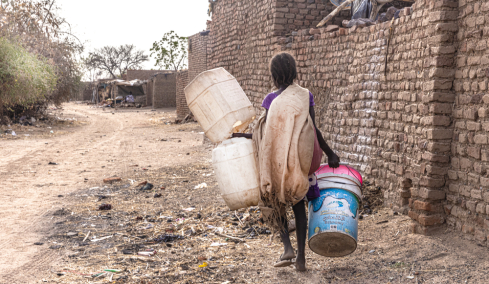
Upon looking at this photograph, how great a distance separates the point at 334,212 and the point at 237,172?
72cm

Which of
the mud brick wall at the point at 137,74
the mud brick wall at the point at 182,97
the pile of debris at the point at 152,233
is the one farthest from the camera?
the mud brick wall at the point at 137,74

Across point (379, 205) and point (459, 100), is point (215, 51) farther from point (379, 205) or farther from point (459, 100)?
point (459, 100)

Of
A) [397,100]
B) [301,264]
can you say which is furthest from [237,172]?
[397,100]

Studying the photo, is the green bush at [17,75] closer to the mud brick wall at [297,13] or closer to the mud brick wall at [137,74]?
the mud brick wall at [297,13]

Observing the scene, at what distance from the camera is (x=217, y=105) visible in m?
3.08

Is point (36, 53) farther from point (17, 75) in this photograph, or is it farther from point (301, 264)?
point (301, 264)

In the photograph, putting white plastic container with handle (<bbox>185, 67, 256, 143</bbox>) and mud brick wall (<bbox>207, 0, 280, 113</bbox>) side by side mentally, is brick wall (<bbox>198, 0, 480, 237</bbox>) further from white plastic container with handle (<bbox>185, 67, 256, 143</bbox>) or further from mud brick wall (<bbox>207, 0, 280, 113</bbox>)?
white plastic container with handle (<bbox>185, 67, 256, 143</bbox>)

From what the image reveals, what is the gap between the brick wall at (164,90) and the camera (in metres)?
26.1

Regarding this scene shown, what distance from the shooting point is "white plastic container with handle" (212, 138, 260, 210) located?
2.84m

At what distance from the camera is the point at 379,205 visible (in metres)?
4.37

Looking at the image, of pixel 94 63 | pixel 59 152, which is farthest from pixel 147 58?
pixel 59 152

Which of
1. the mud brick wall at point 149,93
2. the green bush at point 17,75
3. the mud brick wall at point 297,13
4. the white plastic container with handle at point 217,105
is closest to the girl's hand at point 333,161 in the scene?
the white plastic container with handle at point 217,105

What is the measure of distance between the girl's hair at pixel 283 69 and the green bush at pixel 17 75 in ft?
40.7

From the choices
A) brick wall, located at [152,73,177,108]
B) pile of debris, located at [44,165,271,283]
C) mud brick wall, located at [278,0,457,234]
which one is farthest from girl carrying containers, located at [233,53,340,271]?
brick wall, located at [152,73,177,108]
